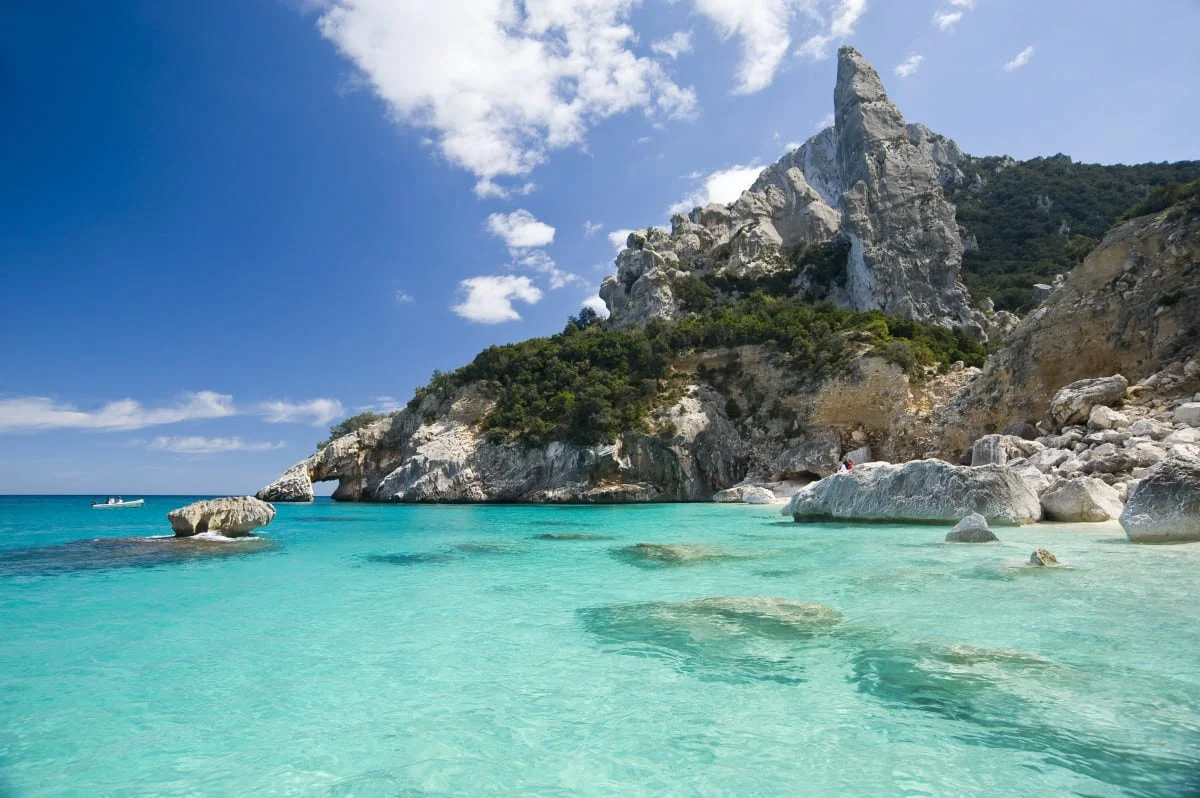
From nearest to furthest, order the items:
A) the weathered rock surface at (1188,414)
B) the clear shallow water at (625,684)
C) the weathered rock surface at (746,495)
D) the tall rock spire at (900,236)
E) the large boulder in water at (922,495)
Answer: the clear shallow water at (625,684), the large boulder in water at (922,495), the weathered rock surface at (1188,414), the weathered rock surface at (746,495), the tall rock spire at (900,236)

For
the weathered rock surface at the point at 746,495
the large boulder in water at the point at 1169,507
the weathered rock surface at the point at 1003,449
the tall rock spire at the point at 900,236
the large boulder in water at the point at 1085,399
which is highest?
the tall rock spire at the point at 900,236

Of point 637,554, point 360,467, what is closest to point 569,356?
point 360,467

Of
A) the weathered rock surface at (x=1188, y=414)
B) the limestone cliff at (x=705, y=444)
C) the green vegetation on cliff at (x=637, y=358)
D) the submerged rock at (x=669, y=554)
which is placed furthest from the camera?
the green vegetation on cliff at (x=637, y=358)

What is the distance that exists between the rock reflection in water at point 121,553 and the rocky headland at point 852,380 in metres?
16.6

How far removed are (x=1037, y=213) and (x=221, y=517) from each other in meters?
75.4

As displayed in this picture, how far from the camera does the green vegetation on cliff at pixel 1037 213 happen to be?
52969mm

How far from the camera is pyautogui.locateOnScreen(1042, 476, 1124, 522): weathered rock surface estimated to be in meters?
13.6

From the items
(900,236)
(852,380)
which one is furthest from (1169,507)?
(900,236)

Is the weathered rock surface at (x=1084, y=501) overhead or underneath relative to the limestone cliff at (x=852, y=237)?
underneath

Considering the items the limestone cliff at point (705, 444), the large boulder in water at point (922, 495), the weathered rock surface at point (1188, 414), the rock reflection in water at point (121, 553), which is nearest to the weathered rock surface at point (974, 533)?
the large boulder in water at point (922, 495)

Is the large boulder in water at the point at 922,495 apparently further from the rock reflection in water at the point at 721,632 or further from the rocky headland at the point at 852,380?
the rock reflection in water at the point at 721,632

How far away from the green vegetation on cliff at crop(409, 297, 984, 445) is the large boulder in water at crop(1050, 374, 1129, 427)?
548 inches

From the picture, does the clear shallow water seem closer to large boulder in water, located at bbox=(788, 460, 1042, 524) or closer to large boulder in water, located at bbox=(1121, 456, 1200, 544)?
large boulder in water, located at bbox=(1121, 456, 1200, 544)

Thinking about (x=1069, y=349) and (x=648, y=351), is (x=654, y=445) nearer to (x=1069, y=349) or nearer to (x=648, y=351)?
(x=648, y=351)
